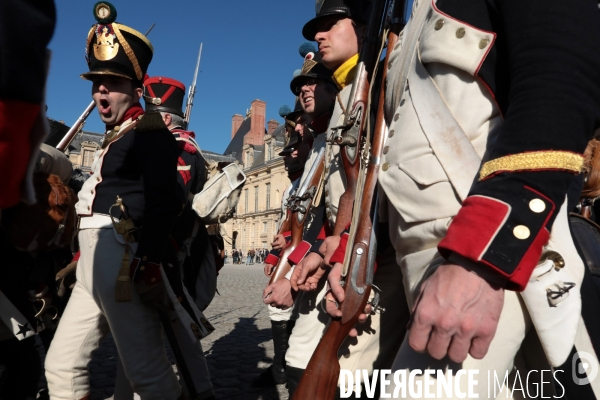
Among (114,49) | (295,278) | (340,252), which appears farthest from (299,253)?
(114,49)

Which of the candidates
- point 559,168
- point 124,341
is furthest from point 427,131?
point 124,341

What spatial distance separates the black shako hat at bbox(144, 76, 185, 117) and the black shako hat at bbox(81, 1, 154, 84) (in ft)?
4.29

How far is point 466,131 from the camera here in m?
1.30

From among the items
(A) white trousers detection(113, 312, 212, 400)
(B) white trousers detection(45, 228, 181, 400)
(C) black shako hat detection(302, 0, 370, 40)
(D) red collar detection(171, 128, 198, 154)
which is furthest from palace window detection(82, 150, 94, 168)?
(C) black shako hat detection(302, 0, 370, 40)

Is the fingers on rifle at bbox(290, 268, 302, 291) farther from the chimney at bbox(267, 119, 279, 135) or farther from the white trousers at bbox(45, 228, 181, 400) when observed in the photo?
the chimney at bbox(267, 119, 279, 135)

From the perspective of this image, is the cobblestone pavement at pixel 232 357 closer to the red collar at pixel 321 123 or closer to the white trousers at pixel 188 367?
the white trousers at pixel 188 367

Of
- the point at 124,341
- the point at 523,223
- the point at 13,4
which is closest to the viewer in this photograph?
the point at 13,4

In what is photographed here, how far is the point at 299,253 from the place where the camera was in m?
2.79

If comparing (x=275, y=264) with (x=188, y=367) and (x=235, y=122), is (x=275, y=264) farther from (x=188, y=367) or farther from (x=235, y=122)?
(x=235, y=122)

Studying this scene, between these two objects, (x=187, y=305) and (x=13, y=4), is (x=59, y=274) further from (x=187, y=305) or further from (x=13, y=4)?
(x=13, y=4)

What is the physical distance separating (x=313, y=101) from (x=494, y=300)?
3.45 m

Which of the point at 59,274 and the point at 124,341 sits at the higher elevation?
the point at 59,274

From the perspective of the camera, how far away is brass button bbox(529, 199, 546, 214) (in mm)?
1056

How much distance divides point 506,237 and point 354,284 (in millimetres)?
727
